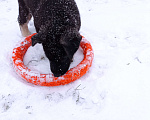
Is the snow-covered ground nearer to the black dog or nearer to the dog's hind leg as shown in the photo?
the dog's hind leg

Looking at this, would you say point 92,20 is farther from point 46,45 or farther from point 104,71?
point 46,45

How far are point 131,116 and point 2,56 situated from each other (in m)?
3.02

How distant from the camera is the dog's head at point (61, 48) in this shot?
2.45 meters

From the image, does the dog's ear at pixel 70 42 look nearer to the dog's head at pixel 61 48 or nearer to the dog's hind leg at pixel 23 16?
the dog's head at pixel 61 48

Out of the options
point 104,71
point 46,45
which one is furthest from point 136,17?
point 46,45

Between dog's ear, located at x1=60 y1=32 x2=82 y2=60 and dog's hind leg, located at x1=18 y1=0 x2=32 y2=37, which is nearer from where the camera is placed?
dog's ear, located at x1=60 y1=32 x2=82 y2=60

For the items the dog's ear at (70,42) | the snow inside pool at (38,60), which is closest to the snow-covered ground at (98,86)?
the snow inside pool at (38,60)

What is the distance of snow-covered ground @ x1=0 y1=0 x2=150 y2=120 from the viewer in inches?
107

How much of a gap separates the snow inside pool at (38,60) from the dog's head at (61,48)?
66 cm

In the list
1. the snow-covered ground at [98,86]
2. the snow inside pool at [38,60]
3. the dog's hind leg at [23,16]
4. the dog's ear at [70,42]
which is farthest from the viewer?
the dog's hind leg at [23,16]

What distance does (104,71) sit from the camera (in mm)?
3395

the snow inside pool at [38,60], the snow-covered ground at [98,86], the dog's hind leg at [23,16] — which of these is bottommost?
the snow-covered ground at [98,86]

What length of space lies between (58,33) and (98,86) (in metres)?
1.29

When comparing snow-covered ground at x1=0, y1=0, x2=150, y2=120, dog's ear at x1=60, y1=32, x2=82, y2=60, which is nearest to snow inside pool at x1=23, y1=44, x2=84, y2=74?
snow-covered ground at x1=0, y1=0, x2=150, y2=120
